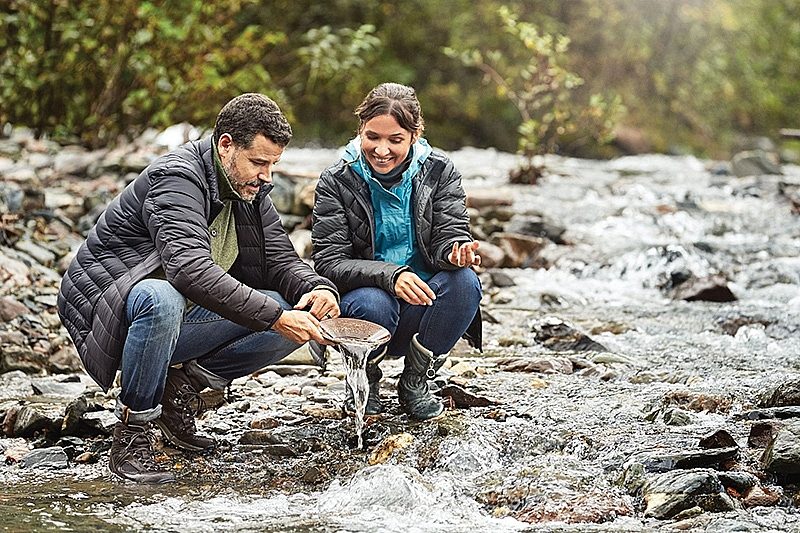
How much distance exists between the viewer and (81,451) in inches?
147

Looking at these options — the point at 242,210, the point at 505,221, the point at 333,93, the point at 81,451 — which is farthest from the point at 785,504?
the point at 333,93

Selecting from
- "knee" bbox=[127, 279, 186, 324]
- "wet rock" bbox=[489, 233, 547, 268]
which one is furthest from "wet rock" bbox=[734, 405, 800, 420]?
"wet rock" bbox=[489, 233, 547, 268]

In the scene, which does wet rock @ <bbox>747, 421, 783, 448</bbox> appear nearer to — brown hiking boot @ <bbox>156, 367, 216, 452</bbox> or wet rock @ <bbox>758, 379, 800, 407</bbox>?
wet rock @ <bbox>758, 379, 800, 407</bbox>

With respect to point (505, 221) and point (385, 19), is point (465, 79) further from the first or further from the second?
point (505, 221)

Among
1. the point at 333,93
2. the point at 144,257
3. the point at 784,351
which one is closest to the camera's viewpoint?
the point at 144,257

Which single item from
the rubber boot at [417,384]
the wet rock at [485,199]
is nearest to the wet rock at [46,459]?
the rubber boot at [417,384]

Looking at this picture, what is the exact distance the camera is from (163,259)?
339cm

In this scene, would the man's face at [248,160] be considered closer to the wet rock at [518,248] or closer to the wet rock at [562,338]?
the wet rock at [562,338]

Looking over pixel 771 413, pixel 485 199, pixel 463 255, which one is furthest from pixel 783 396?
pixel 485 199

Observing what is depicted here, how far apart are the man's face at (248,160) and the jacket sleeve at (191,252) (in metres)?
0.12

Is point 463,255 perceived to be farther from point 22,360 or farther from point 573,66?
point 573,66

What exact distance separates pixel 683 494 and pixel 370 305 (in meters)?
1.24

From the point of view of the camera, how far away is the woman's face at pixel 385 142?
372 cm

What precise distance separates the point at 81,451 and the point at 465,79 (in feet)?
51.5
